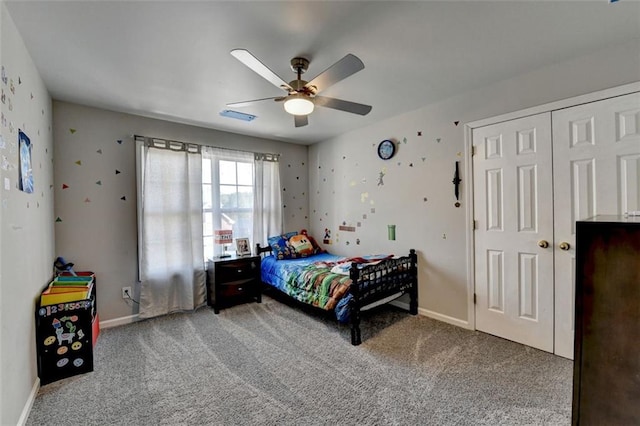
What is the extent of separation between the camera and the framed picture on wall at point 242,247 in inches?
148

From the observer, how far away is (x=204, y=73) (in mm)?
2277

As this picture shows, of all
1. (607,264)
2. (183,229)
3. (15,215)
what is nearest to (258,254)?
(183,229)

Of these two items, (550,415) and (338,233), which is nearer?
(550,415)

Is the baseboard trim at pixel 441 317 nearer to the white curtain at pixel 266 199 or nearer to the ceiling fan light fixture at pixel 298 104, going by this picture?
the white curtain at pixel 266 199

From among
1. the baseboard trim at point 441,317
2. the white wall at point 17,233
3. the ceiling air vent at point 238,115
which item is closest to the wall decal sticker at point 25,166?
the white wall at point 17,233

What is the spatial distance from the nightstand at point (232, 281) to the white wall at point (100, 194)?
0.85 metres

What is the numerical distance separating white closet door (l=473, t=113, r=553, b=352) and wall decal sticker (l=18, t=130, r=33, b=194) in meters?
3.58

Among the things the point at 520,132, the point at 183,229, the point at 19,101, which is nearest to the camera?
the point at 19,101

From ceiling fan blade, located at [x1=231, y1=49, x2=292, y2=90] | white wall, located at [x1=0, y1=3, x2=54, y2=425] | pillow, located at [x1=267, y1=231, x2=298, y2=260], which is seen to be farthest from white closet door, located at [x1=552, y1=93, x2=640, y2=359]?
white wall, located at [x1=0, y1=3, x2=54, y2=425]

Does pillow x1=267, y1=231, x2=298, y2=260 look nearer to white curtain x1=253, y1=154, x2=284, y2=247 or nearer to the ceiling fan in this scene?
white curtain x1=253, y1=154, x2=284, y2=247

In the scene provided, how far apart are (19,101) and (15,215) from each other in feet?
2.47

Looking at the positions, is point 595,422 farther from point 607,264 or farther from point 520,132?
point 520,132

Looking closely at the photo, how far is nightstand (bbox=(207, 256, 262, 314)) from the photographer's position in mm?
3422

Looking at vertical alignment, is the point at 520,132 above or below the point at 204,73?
below
